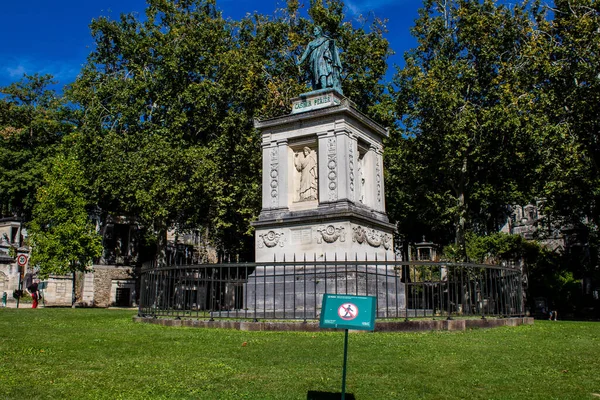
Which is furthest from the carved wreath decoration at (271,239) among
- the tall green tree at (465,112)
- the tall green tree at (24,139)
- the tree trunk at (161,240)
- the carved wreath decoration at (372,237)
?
the tall green tree at (24,139)

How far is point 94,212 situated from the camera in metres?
42.2

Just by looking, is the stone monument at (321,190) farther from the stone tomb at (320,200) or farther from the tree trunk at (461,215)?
the tree trunk at (461,215)

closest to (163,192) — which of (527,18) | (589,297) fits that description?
(527,18)

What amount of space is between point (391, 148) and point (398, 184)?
282 cm

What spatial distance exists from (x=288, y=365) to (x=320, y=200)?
8.69m

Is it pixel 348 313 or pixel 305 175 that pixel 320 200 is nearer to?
pixel 305 175

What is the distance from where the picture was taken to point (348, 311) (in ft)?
19.0

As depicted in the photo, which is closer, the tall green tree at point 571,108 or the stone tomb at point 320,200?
the stone tomb at point 320,200

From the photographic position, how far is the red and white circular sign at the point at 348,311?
→ 18.9ft

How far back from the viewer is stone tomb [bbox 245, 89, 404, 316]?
15.3 meters

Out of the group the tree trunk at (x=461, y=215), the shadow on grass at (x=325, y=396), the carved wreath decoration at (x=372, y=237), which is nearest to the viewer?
the shadow on grass at (x=325, y=396)

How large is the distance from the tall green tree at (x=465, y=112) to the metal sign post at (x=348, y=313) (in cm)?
2412

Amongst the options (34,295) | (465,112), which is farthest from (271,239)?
(34,295)

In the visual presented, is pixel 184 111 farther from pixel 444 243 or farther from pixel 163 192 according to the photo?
pixel 444 243
